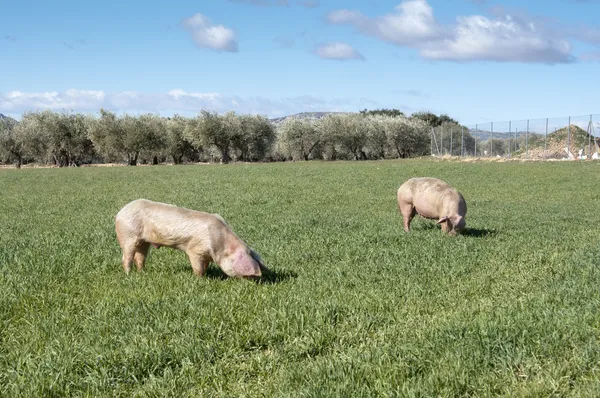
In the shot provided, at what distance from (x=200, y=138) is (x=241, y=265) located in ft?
273

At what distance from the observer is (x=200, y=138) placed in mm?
90375

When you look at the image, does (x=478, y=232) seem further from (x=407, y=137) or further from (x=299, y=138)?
(x=407, y=137)

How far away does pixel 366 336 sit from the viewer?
281 inches

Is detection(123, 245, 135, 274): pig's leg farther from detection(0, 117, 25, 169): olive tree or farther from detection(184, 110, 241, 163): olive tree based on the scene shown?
detection(0, 117, 25, 169): olive tree

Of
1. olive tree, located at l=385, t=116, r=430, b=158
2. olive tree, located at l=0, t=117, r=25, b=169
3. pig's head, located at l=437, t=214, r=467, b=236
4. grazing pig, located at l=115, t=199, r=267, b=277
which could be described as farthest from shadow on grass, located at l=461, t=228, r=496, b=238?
olive tree, located at l=0, t=117, r=25, b=169

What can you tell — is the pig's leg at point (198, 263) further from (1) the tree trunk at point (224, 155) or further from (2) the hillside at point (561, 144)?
(1) the tree trunk at point (224, 155)

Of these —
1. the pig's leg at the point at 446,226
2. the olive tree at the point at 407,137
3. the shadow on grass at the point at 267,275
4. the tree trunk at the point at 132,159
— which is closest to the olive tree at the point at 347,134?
the olive tree at the point at 407,137

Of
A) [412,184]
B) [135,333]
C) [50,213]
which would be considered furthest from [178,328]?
[50,213]

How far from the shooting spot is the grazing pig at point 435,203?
14.7 metres

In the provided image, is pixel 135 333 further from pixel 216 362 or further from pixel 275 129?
pixel 275 129

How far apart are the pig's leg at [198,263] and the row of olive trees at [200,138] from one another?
80.7 meters

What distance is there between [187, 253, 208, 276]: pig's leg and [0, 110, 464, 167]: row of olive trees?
80650 millimetres

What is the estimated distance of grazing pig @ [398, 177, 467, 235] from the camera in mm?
14680

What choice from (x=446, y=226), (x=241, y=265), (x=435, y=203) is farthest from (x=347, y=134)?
(x=241, y=265)
